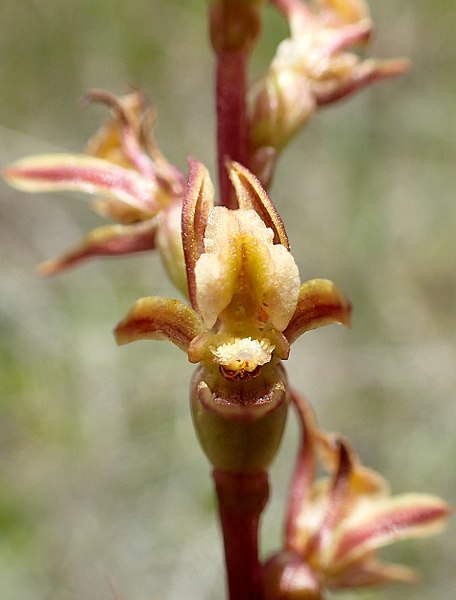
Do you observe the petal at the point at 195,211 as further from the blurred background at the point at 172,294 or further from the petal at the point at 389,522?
the blurred background at the point at 172,294

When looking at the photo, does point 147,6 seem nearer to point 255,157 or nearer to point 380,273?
point 380,273

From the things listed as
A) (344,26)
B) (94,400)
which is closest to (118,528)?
(94,400)

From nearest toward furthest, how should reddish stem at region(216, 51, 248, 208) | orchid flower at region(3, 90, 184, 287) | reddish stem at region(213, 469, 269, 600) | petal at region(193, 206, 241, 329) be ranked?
1. petal at region(193, 206, 241, 329)
2. reddish stem at region(213, 469, 269, 600)
3. reddish stem at region(216, 51, 248, 208)
4. orchid flower at region(3, 90, 184, 287)

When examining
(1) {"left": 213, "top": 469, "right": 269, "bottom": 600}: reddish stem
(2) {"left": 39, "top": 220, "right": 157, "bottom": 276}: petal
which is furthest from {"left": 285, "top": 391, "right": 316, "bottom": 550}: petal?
(2) {"left": 39, "top": 220, "right": 157, "bottom": 276}: petal

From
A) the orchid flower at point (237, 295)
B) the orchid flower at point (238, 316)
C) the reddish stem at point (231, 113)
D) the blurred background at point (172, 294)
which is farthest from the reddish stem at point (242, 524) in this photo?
the blurred background at point (172, 294)

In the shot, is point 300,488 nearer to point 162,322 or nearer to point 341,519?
point 341,519

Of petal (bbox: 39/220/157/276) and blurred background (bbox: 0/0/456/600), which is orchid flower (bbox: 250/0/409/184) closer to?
petal (bbox: 39/220/157/276)
